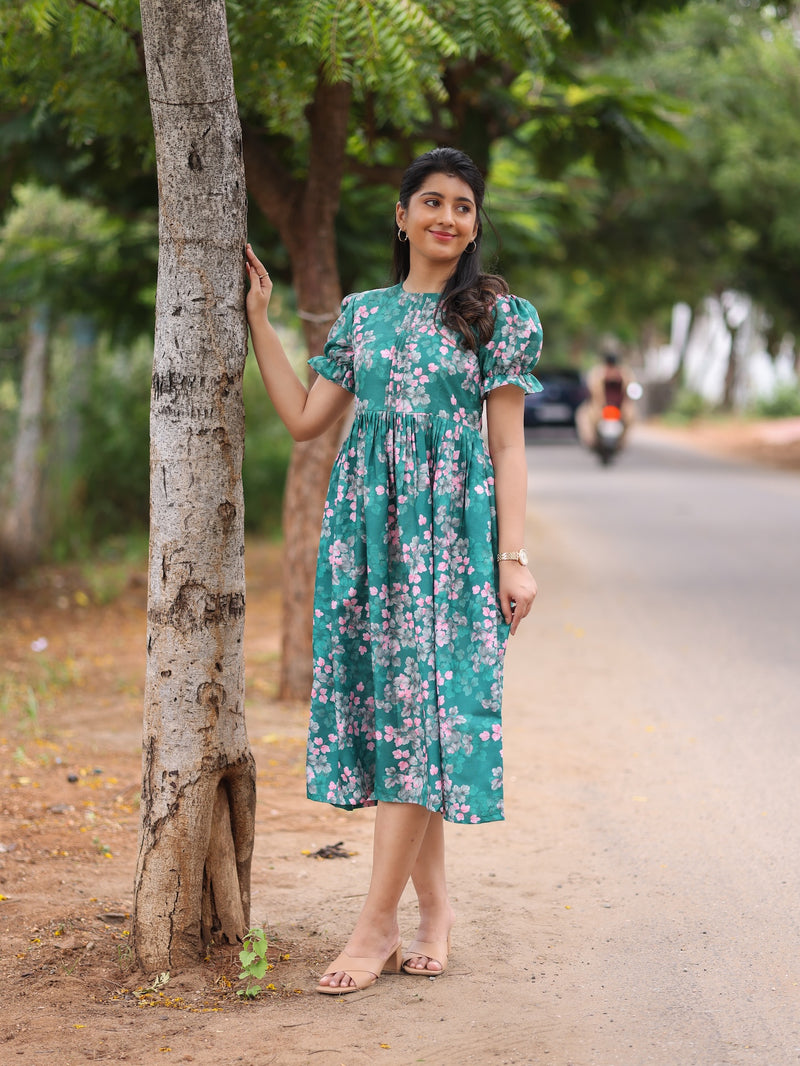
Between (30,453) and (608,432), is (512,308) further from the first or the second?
(608,432)

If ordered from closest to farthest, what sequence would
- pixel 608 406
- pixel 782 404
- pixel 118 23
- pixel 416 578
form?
pixel 416 578, pixel 118 23, pixel 608 406, pixel 782 404

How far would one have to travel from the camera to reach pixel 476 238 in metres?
3.34

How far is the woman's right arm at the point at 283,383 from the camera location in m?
3.26

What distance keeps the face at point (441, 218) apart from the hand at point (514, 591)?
0.82 metres

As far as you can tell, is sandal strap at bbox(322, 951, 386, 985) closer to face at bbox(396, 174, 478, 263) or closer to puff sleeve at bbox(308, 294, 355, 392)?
puff sleeve at bbox(308, 294, 355, 392)

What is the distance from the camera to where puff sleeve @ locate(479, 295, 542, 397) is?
124 inches

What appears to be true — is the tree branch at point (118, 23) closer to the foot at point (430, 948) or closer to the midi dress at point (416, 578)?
the midi dress at point (416, 578)

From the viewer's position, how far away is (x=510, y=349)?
124 inches

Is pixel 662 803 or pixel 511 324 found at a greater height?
pixel 511 324

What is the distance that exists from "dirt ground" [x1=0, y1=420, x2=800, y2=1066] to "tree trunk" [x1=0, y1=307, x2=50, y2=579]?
466 centimetres

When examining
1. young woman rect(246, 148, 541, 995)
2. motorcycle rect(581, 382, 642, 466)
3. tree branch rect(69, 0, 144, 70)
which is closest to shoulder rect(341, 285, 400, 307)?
young woman rect(246, 148, 541, 995)

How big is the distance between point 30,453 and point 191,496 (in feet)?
29.1

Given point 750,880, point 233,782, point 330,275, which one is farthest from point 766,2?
point 233,782

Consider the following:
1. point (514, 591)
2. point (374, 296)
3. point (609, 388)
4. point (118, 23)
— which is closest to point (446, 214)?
point (374, 296)
